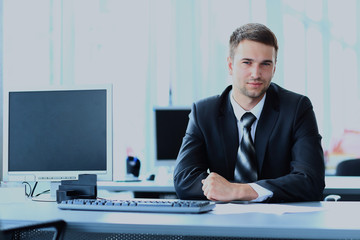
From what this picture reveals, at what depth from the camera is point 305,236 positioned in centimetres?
139

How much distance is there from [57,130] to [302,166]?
1.08m

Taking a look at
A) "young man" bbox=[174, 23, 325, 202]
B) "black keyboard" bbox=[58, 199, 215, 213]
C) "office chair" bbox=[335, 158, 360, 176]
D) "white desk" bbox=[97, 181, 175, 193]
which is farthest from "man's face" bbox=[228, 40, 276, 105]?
"office chair" bbox=[335, 158, 360, 176]

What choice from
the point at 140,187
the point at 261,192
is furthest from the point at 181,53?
the point at 261,192

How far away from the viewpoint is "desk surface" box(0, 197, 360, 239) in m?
1.40

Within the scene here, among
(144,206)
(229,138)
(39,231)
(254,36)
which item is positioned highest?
(254,36)

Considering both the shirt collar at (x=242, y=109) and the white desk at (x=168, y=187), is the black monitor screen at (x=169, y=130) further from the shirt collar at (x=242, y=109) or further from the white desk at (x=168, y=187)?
the shirt collar at (x=242, y=109)

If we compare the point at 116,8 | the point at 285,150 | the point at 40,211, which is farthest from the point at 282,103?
the point at 116,8

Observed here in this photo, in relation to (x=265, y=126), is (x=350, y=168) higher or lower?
lower

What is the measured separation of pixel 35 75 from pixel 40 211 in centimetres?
359

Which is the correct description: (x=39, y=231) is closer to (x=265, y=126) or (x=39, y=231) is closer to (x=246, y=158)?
(x=246, y=158)

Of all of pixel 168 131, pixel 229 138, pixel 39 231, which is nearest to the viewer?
pixel 39 231

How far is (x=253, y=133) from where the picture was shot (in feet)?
→ 7.84

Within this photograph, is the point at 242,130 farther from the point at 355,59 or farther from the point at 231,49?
the point at 355,59

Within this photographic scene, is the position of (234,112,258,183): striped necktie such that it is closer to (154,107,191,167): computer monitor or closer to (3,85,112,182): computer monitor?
(3,85,112,182): computer monitor
